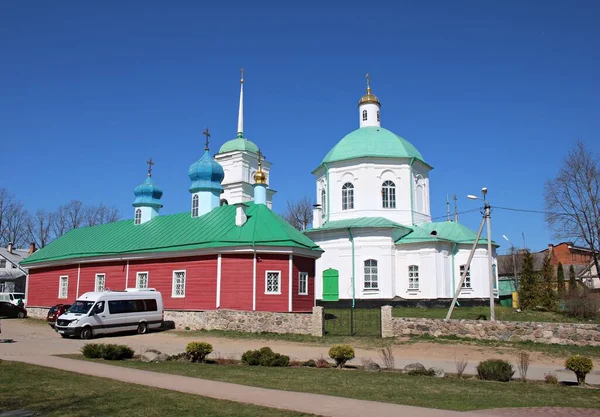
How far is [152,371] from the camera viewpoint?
12.2 metres

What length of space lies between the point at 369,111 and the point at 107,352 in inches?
1234

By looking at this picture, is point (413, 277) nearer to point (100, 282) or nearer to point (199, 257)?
point (199, 257)

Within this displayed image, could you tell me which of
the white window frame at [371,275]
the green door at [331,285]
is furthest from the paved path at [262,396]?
the white window frame at [371,275]

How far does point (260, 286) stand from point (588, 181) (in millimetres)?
23208

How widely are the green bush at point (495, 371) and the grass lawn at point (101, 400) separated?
6.00m

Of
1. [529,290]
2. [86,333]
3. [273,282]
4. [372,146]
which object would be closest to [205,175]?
[273,282]

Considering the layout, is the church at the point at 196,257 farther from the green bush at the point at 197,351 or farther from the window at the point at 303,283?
the green bush at the point at 197,351

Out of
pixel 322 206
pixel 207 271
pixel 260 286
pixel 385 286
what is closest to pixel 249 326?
pixel 260 286

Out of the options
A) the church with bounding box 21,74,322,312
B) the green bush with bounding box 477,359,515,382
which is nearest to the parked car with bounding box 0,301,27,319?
the church with bounding box 21,74,322,312

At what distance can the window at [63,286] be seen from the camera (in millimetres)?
32188

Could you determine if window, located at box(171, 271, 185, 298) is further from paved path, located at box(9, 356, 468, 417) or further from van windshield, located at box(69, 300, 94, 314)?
paved path, located at box(9, 356, 468, 417)

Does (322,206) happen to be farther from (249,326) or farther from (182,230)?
(249,326)

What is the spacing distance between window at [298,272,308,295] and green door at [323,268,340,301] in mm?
9310

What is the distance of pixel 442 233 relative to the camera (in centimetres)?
3588
